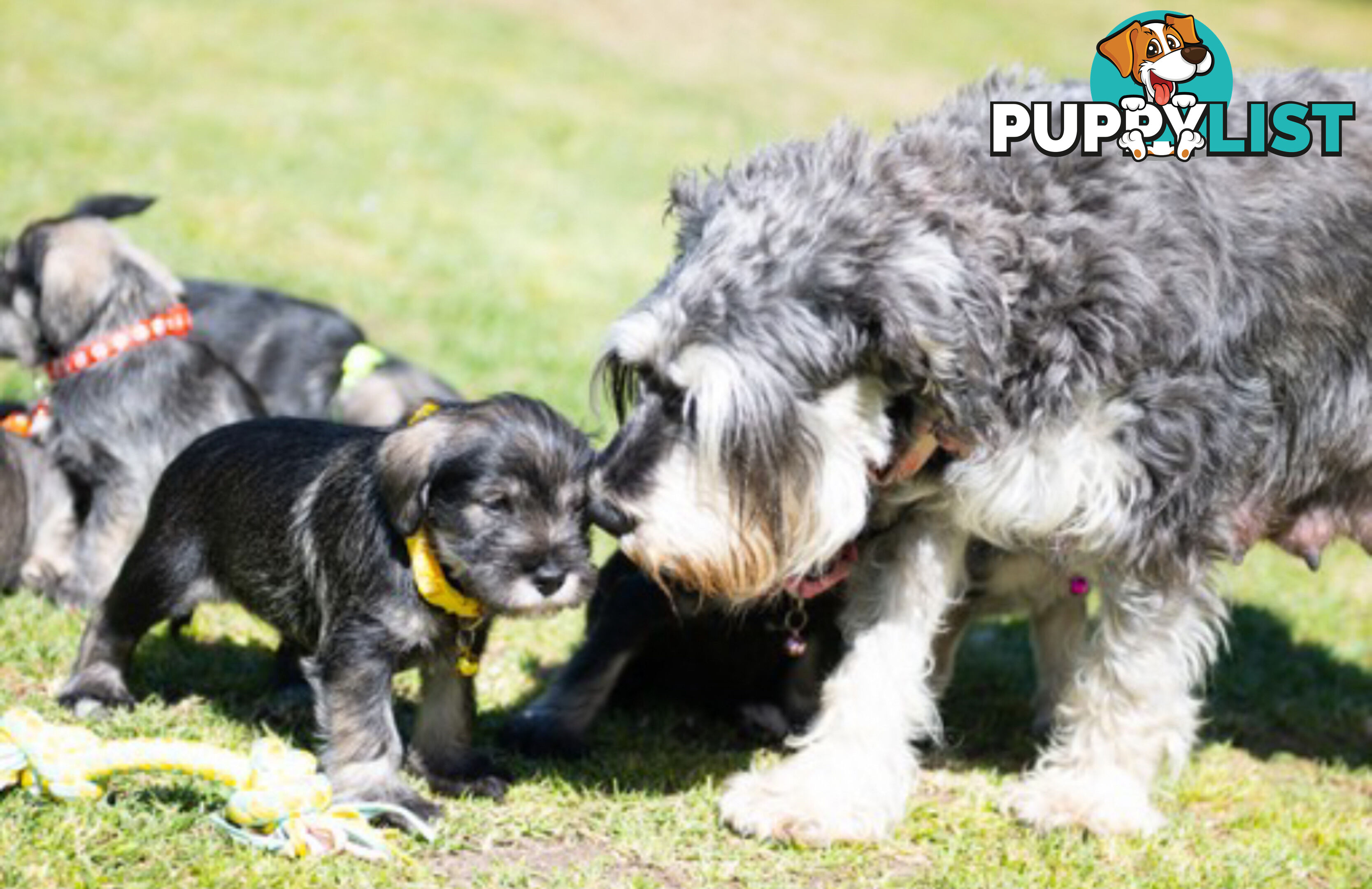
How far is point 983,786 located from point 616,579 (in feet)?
5.10

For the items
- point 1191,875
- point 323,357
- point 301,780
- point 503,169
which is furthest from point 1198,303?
point 503,169

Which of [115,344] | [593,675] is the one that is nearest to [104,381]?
[115,344]

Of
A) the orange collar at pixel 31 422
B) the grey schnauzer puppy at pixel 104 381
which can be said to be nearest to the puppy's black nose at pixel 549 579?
the grey schnauzer puppy at pixel 104 381

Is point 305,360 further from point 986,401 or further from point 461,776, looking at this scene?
point 986,401

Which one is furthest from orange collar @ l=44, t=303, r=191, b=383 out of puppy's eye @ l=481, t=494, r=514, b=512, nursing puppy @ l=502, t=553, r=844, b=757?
puppy's eye @ l=481, t=494, r=514, b=512

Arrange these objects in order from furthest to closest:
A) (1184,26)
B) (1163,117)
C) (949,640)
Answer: (949,640) → (1184,26) → (1163,117)

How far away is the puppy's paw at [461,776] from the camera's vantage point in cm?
528

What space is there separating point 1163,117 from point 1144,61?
2.36 ft

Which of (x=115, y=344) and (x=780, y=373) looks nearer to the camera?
(x=780, y=373)

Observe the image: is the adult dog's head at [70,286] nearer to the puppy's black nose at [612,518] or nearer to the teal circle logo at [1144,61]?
the puppy's black nose at [612,518]

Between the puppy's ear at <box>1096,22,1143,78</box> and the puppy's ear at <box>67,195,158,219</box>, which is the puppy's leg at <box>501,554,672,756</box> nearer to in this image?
the puppy's ear at <box>1096,22,1143,78</box>

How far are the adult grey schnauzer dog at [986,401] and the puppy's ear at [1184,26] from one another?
2.30 ft

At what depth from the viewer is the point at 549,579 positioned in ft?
16.0

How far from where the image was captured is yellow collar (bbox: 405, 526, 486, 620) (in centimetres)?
493
